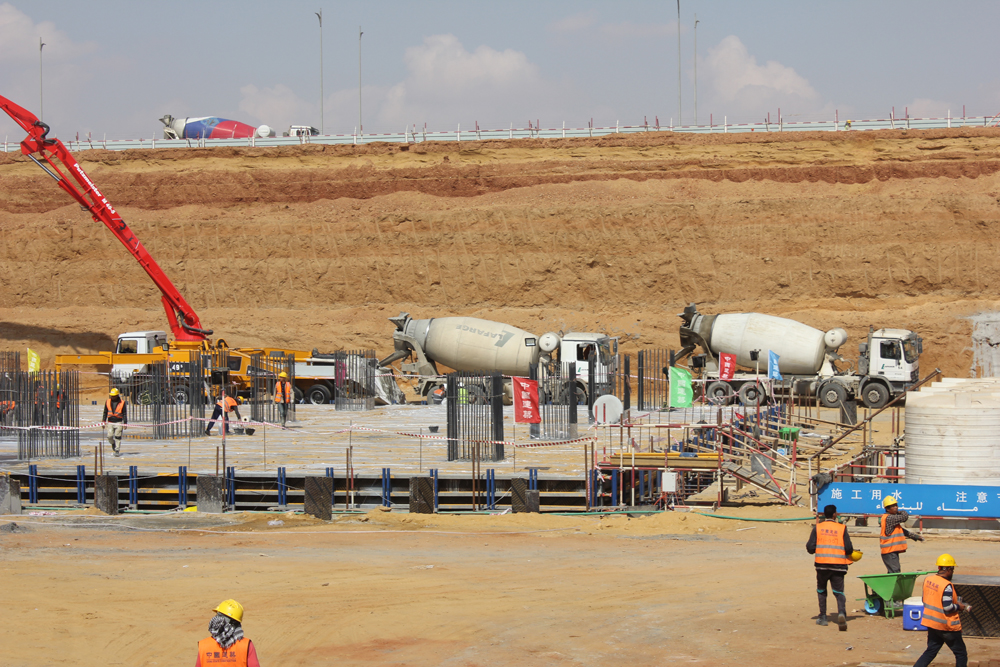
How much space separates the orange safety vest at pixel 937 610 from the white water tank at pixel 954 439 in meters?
7.29

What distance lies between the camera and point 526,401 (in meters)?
19.9

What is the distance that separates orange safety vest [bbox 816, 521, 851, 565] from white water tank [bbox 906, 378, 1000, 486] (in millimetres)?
5807

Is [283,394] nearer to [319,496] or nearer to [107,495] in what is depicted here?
[107,495]

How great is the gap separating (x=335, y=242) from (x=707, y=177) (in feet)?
59.8

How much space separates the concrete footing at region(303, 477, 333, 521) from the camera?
16562 mm

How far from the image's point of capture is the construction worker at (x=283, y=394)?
27.4 meters

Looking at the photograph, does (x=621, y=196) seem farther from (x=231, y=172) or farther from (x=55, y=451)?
(x=55, y=451)

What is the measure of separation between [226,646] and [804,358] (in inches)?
1066

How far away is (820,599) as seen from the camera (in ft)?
32.9

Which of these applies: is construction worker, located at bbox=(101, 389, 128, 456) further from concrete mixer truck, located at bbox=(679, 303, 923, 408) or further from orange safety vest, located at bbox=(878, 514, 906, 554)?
concrete mixer truck, located at bbox=(679, 303, 923, 408)

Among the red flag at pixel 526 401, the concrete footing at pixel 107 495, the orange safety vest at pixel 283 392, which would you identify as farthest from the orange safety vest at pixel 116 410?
the red flag at pixel 526 401

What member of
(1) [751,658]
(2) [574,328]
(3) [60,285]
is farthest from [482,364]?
(3) [60,285]

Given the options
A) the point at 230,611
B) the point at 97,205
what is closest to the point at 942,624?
the point at 230,611

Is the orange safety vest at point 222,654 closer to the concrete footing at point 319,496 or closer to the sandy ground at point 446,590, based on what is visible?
the sandy ground at point 446,590
